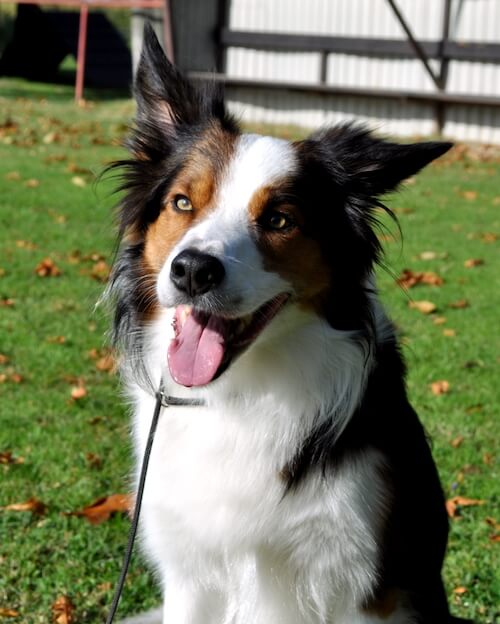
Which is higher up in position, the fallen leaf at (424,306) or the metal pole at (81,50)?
the metal pole at (81,50)

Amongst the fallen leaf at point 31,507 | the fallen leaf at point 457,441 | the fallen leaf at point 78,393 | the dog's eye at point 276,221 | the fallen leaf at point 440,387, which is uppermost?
the dog's eye at point 276,221

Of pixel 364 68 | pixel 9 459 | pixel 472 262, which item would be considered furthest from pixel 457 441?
pixel 364 68

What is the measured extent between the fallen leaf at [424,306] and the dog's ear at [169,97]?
14.9 feet

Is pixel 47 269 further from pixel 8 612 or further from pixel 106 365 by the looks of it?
pixel 8 612

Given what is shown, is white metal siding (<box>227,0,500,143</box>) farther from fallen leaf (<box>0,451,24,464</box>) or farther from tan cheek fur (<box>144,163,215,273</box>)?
tan cheek fur (<box>144,163,215,273</box>)

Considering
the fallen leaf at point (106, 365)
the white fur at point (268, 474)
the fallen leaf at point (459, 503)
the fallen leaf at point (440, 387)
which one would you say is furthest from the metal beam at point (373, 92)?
the white fur at point (268, 474)

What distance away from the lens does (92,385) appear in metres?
6.23

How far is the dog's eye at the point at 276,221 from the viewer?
11.1 ft

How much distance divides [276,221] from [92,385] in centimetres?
316

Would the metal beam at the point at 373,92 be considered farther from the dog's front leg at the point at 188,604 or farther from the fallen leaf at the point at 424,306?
the dog's front leg at the point at 188,604

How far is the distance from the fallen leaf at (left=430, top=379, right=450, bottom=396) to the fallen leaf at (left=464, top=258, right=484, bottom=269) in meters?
3.15

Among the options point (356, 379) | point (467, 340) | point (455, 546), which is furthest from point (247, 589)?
point (467, 340)

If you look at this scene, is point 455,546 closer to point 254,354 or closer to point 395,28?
point 254,354

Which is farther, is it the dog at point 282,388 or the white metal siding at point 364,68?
the white metal siding at point 364,68
